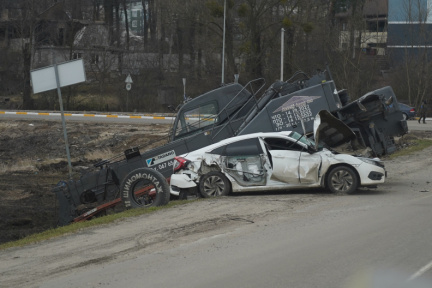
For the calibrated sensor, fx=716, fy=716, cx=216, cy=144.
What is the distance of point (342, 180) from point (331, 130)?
2.37m

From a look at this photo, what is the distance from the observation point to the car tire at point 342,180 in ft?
50.0

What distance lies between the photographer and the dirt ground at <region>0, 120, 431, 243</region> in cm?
1906

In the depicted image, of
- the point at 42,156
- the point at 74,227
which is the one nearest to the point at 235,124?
the point at 74,227

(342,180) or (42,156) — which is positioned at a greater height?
(342,180)

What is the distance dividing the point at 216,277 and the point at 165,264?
1047mm

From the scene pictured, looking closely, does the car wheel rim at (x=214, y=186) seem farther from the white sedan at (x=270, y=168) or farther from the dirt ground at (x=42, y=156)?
the dirt ground at (x=42, y=156)

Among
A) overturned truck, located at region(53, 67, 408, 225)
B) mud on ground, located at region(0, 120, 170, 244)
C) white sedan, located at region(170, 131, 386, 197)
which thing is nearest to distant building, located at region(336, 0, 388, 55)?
mud on ground, located at region(0, 120, 170, 244)

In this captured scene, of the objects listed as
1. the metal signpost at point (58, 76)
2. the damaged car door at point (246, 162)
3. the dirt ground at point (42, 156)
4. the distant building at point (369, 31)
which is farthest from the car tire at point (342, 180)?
the distant building at point (369, 31)

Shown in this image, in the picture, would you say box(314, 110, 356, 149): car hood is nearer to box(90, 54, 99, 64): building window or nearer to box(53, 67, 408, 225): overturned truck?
box(53, 67, 408, 225): overturned truck

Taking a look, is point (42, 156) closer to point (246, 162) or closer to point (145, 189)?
point (145, 189)

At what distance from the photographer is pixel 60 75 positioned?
17.2 metres

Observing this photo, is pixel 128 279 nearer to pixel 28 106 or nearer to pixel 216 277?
pixel 216 277

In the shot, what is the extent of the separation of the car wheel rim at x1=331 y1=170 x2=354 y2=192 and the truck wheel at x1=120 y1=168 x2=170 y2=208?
3588mm

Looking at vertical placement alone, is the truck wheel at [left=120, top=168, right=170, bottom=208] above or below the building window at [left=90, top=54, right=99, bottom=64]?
below
